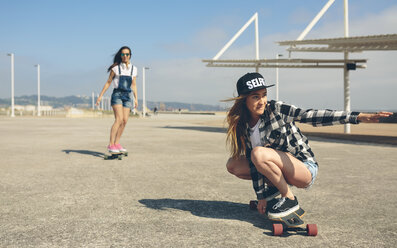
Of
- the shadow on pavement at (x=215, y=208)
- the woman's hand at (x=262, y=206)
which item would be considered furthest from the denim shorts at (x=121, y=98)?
the woman's hand at (x=262, y=206)

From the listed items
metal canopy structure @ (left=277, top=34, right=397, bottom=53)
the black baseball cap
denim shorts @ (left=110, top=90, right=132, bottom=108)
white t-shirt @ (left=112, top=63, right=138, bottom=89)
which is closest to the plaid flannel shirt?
the black baseball cap

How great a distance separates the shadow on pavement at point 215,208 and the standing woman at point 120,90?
129 inches

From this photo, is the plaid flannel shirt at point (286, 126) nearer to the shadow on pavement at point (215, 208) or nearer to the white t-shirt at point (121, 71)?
the shadow on pavement at point (215, 208)

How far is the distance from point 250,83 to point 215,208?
1324 millimetres

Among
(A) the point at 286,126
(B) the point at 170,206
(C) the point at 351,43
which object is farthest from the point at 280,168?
(C) the point at 351,43

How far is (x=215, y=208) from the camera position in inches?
137

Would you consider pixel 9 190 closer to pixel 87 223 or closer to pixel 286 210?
pixel 87 223

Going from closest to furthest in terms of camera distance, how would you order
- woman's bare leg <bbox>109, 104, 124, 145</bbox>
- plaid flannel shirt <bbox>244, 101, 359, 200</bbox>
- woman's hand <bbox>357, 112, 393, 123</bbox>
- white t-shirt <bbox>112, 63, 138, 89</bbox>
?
1. woman's hand <bbox>357, 112, 393, 123</bbox>
2. plaid flannel shirt <bbox>244, 101, 359, 200</bbox>
3. woman's bare leg <bbox>109, 104, 124, 145</bbox>
4. white t-shirt <bbox>112, 63, 138, 89</bbox>

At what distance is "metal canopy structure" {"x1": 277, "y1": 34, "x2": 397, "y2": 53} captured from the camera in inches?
406

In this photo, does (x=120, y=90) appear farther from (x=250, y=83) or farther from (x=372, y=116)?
(x=372, y=116)

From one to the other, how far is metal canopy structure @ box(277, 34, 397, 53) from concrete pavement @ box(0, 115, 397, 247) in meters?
5.33

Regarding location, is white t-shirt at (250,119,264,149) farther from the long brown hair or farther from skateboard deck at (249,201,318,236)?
skateboard deck at (249,201,318,236)

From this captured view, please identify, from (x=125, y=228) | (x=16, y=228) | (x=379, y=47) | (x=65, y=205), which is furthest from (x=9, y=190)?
(x=379, y=47)

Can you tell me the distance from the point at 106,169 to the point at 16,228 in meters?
2.87
